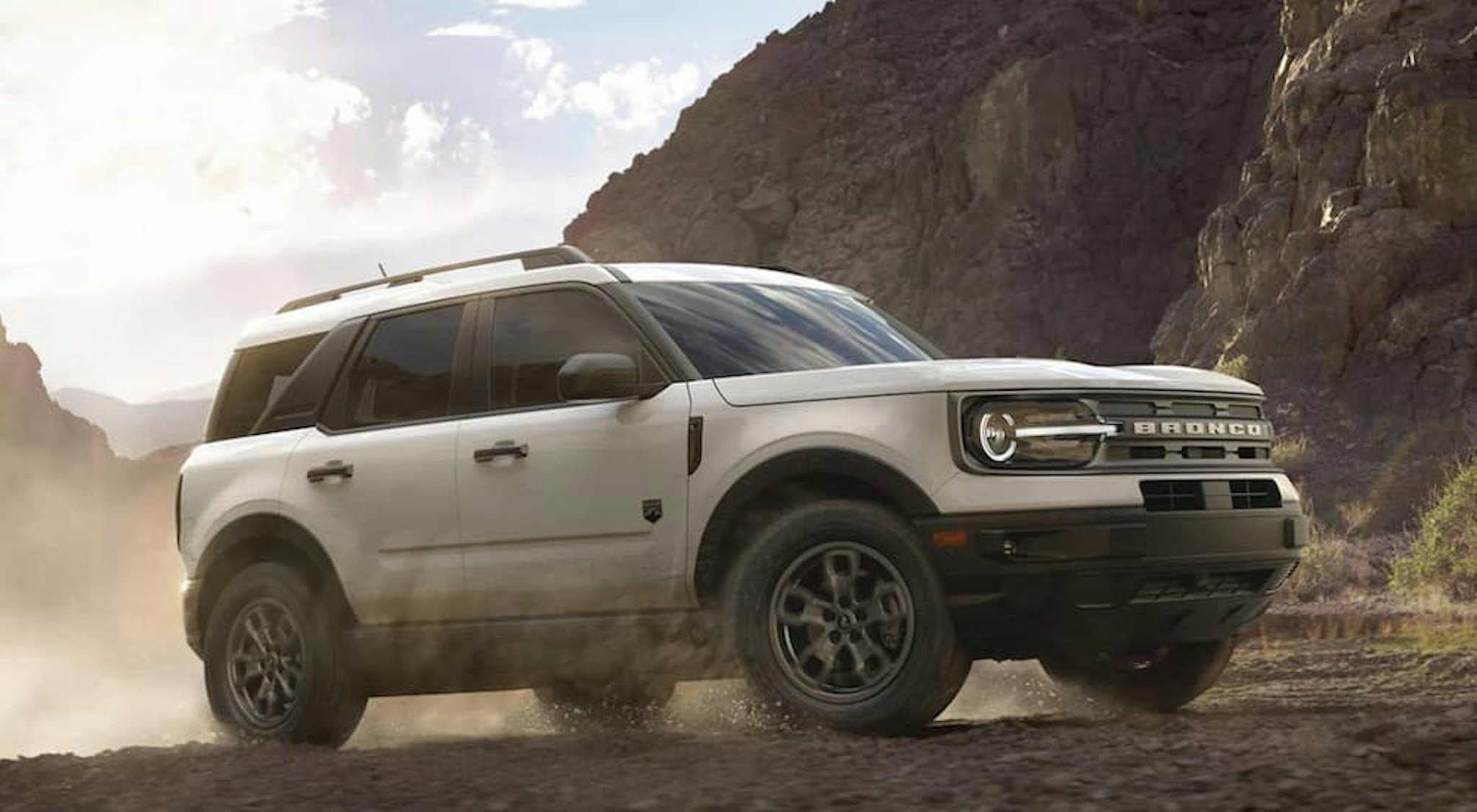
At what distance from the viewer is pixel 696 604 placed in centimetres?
710

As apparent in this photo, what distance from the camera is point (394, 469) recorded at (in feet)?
26.5

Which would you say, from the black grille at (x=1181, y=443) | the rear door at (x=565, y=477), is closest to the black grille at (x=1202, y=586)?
the black grille at (x=1181, y=443)

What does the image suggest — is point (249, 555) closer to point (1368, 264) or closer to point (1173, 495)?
point (1173, 495)

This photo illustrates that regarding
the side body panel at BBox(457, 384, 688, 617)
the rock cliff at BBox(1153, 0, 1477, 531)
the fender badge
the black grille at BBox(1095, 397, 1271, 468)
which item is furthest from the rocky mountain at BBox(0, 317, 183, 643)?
the black grille at BBox(1095, 397, 1271, 468)

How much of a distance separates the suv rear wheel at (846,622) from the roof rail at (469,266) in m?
1.79

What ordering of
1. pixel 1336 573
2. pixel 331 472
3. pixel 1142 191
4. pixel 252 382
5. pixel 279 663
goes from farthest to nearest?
pixel 1142 191
pixel 1336 573
pixel 252 382
pixel 279 663
pixel 331 472

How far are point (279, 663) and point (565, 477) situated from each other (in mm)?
2022

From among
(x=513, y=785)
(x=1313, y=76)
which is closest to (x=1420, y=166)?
(x=1313, y=76)

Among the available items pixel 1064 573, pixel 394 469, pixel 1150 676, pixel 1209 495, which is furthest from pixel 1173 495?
pixel 394 469

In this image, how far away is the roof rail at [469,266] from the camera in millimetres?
8195

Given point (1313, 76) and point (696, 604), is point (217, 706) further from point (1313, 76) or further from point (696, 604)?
point (1313, 76)

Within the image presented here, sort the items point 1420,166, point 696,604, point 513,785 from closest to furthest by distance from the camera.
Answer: point 513,785 → point 696,604 → point 1420,166

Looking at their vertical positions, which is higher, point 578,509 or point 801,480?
point 801,480

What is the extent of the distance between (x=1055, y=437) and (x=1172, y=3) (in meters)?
54.7
